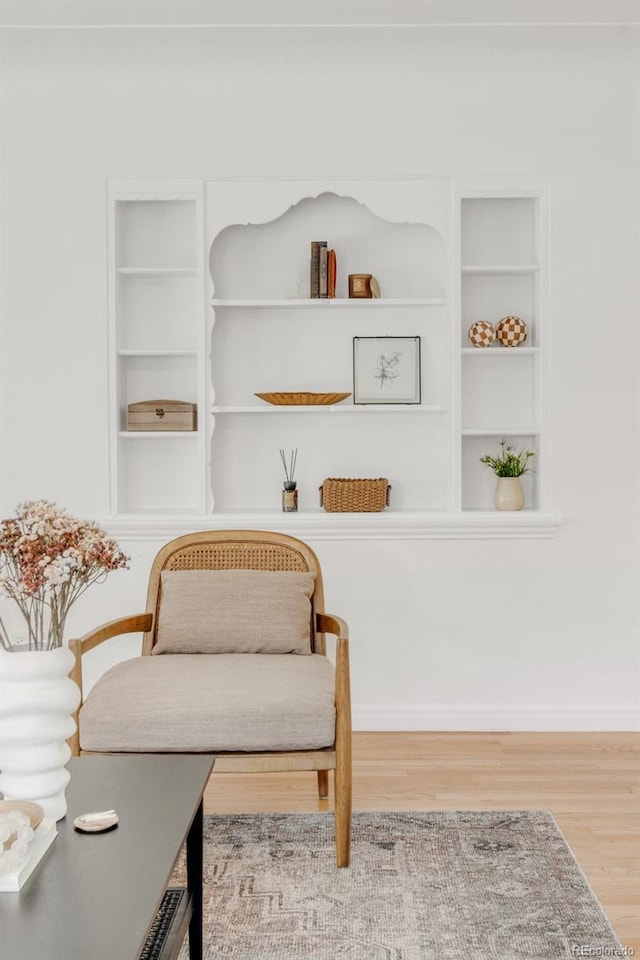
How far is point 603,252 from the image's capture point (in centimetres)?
372

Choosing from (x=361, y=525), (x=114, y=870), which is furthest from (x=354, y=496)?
(x=114, y=870)

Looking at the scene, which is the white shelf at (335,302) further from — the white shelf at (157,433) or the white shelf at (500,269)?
the white shelf at (157,433)

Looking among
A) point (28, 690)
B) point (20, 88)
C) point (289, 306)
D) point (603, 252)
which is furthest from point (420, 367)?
point (28, 690)

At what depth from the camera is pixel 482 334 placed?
3.81 metres

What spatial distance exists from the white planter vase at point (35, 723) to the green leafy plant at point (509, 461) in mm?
2433

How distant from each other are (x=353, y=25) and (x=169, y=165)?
92 cm

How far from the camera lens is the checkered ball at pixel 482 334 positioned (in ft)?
12.5

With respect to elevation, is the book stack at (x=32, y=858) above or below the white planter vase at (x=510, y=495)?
below

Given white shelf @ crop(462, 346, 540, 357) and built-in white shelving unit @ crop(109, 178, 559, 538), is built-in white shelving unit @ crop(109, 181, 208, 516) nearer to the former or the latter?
built-in white shelving unit @ crop(109, 178, 559, 538)

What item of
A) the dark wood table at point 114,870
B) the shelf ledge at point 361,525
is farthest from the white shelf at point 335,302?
the dark wood table at point 114,870

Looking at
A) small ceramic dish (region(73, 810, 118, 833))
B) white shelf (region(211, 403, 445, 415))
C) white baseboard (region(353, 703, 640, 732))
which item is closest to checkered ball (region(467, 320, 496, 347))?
white shelf (region(211, 403, 445, 415))

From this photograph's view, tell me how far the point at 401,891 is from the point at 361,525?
1.62 meters

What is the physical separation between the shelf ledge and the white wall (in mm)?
48

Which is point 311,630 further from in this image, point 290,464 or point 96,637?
point 290,464
